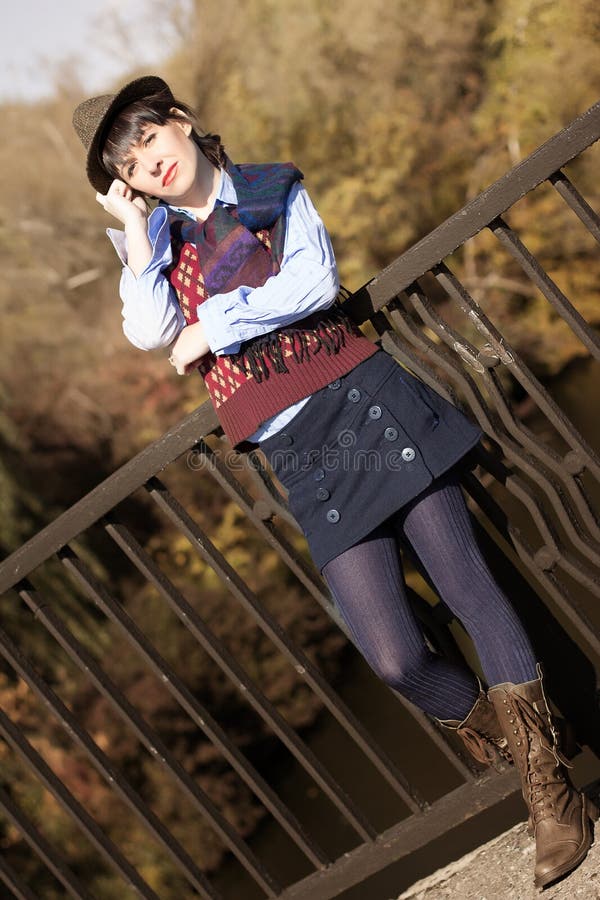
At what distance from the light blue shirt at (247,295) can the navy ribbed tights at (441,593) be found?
0.33 m

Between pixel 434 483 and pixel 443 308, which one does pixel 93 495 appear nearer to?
pixel 434 483

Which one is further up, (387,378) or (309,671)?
(387,378)

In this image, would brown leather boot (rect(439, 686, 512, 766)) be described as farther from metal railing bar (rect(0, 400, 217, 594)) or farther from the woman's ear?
the woman's ear

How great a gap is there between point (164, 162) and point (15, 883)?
1.84 meters

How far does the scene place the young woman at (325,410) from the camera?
1.96 metres

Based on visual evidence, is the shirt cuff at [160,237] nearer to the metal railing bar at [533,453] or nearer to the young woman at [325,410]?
the young woman at [325,410]

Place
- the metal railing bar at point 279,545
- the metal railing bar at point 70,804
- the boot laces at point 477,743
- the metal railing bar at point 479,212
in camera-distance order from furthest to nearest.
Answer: the metal railing bar at point 70,804
the metal railing bar at point 279,545
the boot laces at point 477,743
the metal railing bar at point 479,212

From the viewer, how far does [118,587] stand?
925 cm

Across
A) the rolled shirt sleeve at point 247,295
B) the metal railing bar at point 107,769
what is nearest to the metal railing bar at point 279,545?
the rolled shirt sleeve at point 247,295

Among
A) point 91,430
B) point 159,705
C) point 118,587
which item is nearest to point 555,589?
point 159,705

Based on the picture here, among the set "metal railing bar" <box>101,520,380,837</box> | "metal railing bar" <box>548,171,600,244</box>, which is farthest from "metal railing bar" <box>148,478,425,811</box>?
"metal railing bar" <box>548,171,600,244</box>

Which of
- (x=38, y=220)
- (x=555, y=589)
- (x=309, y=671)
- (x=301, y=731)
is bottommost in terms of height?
(x=301, y=731)

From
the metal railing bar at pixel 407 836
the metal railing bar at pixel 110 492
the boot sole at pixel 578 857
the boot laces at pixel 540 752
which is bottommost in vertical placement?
the boot sole at pixel 578 857

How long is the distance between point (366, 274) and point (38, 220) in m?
5.50
